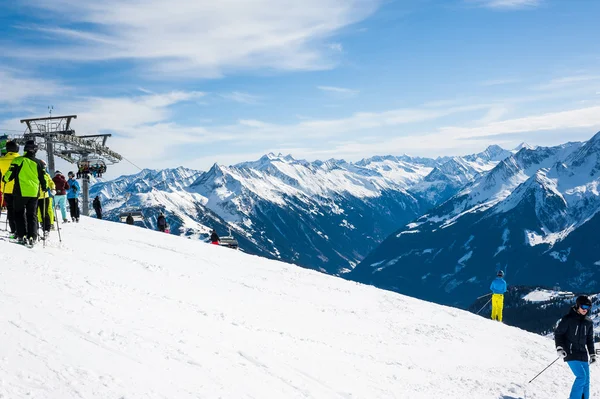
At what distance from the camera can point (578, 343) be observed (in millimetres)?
10836

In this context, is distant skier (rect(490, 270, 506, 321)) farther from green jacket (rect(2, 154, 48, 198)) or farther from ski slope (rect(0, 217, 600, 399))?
green jacket (rect(2, 154, 48, 198))

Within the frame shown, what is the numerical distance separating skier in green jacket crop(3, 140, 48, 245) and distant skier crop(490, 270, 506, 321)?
19374 mm

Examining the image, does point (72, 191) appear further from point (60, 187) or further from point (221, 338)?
point (221, 338)

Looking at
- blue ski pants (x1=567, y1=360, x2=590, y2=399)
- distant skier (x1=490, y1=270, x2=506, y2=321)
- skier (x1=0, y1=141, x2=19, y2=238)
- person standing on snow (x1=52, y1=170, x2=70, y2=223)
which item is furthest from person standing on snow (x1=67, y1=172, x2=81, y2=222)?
blue ski pants (x1=567, y1=360, x2=590, y2=399)

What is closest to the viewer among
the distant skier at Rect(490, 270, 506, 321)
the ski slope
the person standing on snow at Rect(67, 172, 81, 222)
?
the ski slope

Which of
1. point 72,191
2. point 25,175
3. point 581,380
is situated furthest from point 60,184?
point 581,380

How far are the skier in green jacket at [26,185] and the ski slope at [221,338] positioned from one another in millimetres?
843

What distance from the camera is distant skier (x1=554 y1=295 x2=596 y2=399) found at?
10.8 metres

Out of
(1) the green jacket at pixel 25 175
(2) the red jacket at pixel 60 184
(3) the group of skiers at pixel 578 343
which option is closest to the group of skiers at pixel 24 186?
(1) the green jacket at pixel 25 175

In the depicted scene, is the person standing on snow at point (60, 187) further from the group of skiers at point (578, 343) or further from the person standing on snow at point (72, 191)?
the group of skiers at point (578, 343)

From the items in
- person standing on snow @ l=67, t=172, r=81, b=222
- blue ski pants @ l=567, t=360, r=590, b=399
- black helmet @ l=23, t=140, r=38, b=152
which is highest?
black helmet @ l=23, t=140, r=38, b=152

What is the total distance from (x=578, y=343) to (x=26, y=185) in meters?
15.0

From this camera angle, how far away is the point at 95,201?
3612 centimetres

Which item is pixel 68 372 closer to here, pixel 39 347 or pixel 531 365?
pixel 39 347
